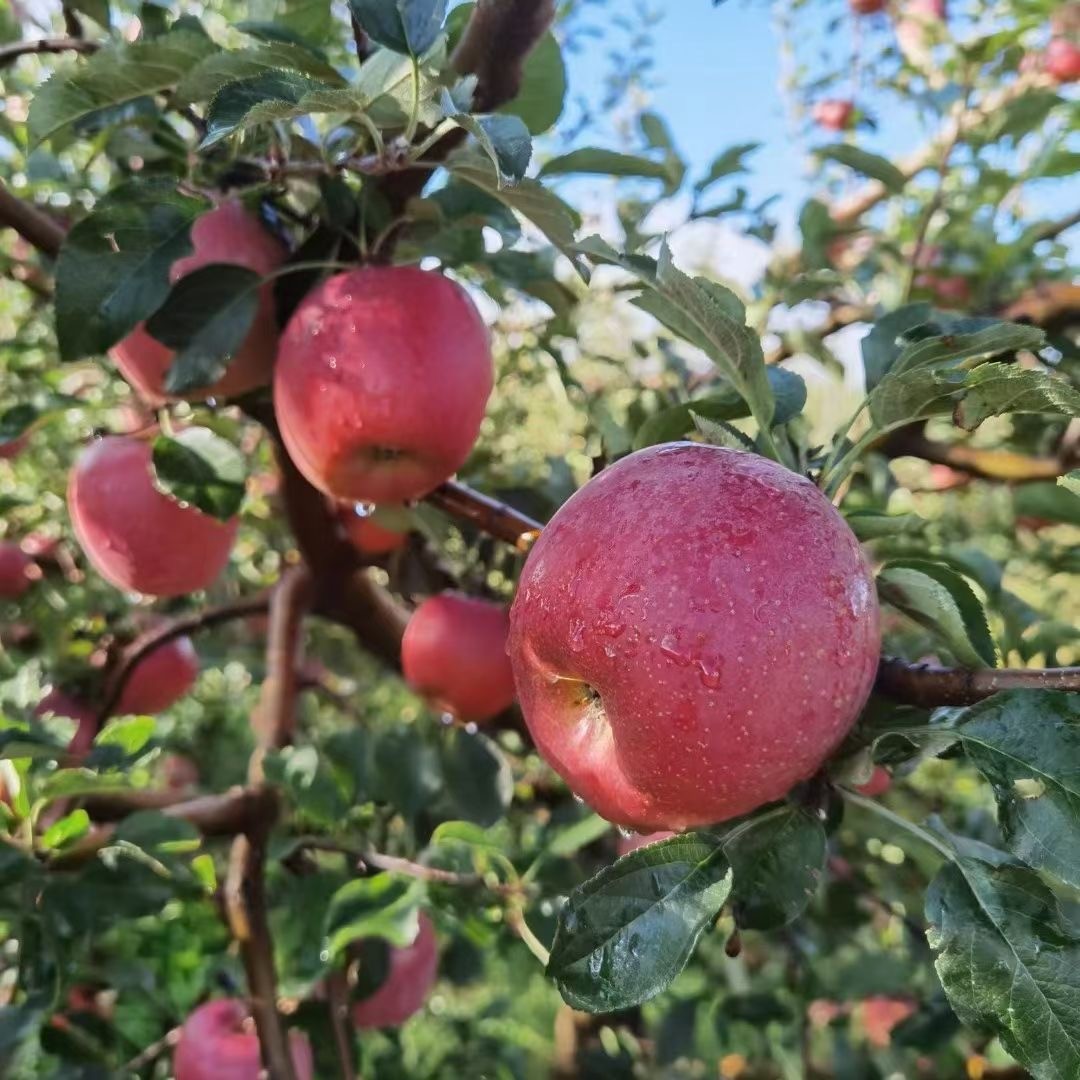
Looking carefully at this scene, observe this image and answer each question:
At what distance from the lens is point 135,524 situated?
3.43 feet

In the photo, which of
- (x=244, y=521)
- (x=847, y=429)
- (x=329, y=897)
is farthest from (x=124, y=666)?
(x=847, y=429)

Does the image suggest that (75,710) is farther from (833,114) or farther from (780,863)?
(833,114)

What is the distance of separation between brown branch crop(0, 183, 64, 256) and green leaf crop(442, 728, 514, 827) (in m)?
0.72

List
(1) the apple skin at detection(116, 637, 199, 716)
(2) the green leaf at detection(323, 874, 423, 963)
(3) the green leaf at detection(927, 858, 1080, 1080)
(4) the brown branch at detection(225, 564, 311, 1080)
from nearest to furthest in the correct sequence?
(3) the green leaf at detection(927, 858, 1080, 1080)
(2) the green leaf at detection(323, 874, 423, 963)
(4) the brown branch at detection(225, 564, 311, 1080)
(1) the apple skin at detection(116, 637, 199, 716)

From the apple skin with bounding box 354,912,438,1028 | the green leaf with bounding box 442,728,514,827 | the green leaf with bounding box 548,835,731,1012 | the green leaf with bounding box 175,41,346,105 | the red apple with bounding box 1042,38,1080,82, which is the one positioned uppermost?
the green leaf with bounding box 175,41,346,105

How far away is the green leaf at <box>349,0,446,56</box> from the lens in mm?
623

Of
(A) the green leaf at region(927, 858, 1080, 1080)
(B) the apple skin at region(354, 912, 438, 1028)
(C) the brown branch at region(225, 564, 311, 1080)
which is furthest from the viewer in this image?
(B) the apple skin at region(354, 912, 438, 1028)

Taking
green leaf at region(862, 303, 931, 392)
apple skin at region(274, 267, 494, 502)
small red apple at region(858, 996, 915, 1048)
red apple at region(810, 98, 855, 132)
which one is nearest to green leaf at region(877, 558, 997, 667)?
green leaf at region(862, 303, 931, 392)

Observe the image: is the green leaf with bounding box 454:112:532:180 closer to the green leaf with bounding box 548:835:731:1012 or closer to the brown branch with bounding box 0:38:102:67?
the green leaf with bounding box 548:835:731:1012

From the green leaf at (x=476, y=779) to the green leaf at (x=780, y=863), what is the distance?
64 centimetres

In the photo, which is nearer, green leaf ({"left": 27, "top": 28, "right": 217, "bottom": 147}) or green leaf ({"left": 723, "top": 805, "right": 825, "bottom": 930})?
green leaf ({"left": 723, "top": 805, "right": 825, "bottom": 930})

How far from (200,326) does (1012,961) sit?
2.37 feet

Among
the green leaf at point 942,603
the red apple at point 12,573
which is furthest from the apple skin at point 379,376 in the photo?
the red apple at point 12,573

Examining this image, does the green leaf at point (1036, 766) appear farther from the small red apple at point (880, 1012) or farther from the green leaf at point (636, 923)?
the small red apple at point (880, 1012)
